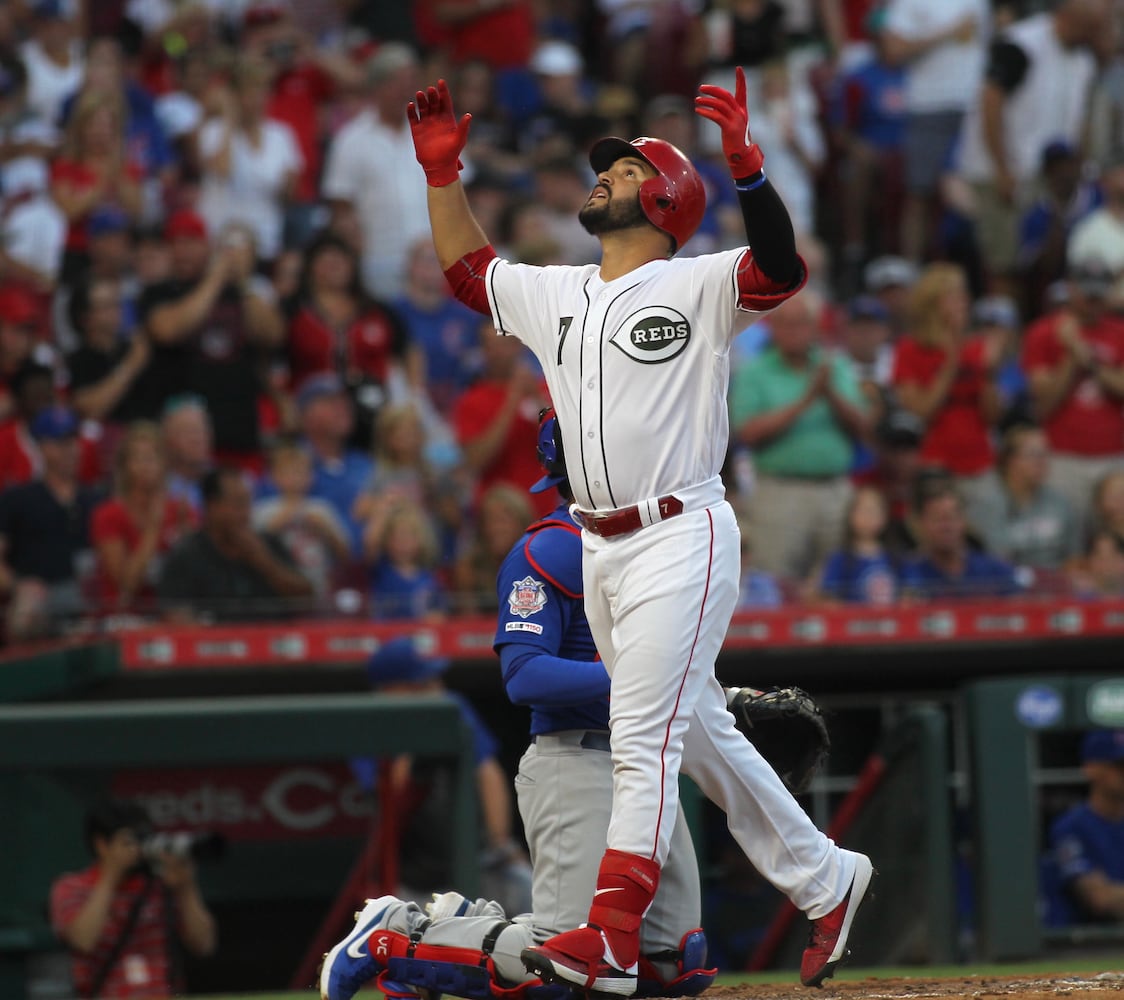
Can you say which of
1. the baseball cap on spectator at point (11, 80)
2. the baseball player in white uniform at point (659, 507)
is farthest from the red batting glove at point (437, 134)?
the baseball cap on spectator at point (11, 80)

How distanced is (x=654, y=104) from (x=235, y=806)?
6137 millimetres

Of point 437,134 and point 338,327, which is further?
point 338,327

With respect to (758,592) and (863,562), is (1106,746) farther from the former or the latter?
(758,592)

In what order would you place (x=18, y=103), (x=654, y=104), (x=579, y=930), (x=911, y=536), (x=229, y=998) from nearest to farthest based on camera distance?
1. (x=579, y=930)
2. (x=229, y=998)
3. (x=911, y=536)
4. (x=18, y=103)
5. (x=654, y=104)

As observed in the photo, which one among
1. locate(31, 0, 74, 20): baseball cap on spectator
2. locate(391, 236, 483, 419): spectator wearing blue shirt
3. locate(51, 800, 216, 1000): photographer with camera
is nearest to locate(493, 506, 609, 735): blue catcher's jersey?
locate(51, 800, 216, 1000): photographer with camera

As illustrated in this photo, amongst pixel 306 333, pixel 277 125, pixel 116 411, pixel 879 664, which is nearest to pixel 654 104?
pixel 277 125

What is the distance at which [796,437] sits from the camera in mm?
8094

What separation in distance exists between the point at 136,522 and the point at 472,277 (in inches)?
146

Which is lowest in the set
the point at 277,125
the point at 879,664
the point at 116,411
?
the point at 879,664

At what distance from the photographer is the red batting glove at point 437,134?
4.14 m

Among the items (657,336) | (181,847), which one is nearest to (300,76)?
(181,847)

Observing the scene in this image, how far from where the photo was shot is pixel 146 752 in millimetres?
5754

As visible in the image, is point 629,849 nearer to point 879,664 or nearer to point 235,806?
point 235,806

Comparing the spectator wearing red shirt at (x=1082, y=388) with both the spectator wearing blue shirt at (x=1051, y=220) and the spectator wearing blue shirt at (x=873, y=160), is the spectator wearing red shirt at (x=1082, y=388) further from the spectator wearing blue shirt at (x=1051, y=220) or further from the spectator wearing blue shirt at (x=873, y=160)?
the spectator wearing blue shirt at (x=873, y=160)
